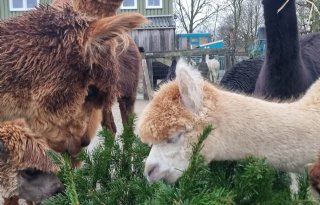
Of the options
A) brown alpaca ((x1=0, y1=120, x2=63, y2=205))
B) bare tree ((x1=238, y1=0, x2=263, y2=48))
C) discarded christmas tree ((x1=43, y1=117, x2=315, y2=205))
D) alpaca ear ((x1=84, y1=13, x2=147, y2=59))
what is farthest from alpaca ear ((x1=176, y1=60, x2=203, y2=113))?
bare tree ((x1=238, y1=0, x2=263, y2=48))

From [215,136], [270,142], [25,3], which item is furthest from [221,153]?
[25,3]

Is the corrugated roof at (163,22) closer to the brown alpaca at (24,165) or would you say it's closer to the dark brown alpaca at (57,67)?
the dark brown alpaca at (57,67)

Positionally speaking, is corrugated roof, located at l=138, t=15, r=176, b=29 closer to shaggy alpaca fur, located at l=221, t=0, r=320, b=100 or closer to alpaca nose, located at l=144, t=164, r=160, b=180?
shaggy alpaca fur, located at l=221, t=0, r=320, b=100

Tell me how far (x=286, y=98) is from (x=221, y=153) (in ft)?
5.67

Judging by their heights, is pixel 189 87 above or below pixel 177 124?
above

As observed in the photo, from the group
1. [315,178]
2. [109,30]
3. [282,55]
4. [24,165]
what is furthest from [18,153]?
[282,55]

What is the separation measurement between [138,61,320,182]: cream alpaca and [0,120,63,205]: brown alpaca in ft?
2.31

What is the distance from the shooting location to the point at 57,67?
321 cm

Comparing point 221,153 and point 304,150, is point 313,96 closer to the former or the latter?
point 304,150

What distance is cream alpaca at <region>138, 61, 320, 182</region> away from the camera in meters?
2.58

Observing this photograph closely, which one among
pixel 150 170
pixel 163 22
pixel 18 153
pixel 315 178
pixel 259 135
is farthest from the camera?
pixel 163 22

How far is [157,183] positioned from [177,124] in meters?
0.55

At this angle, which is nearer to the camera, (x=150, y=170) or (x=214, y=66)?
(x=150, y=170)

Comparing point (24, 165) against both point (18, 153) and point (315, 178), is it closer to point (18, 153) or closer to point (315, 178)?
point (18, 153)
